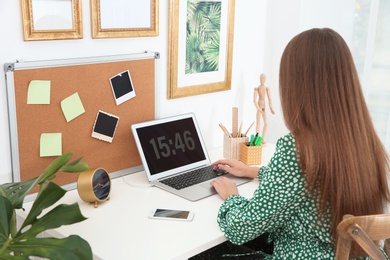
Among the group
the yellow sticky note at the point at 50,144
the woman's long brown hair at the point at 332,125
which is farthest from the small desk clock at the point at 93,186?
the woman's long brown hair at the point at 332,125

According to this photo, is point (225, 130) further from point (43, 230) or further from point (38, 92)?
point (43, 230)

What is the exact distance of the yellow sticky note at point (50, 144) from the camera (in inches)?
64.2

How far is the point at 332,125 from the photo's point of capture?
1.29 metres

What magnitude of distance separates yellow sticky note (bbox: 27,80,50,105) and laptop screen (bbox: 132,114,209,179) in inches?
13.9

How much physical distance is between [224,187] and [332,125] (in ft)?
1.68

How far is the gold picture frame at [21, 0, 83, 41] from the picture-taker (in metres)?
1.51

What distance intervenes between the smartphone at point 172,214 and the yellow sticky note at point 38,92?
19.0 inches

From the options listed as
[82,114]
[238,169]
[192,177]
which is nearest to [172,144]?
[192,177]

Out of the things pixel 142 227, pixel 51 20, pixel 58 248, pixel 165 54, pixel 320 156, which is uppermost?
pixel 51 20

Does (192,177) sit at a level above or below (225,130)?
below

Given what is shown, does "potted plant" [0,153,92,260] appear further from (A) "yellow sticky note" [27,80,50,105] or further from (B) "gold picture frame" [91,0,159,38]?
(B) "gold picture frame" [91,0,159,38]

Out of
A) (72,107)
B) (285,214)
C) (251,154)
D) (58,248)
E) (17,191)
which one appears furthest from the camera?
(251,154)

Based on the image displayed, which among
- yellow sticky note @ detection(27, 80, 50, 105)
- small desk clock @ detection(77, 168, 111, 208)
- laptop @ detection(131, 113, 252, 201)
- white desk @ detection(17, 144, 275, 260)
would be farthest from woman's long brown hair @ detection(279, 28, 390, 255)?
yellow sticky note @ detection(27, 80, 50, 105)

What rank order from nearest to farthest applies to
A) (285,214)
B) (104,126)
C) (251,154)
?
(285,214) < (104,126) < (251,154)
